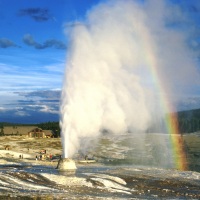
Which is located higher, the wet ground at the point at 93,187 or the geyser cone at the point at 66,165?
the geyser cone at the point at 66,165

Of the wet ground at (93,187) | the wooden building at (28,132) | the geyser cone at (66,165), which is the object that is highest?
the wooden building at (28,132)

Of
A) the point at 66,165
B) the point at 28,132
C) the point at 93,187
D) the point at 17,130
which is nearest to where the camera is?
the point at 93,187

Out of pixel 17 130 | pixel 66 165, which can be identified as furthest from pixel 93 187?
pixel 17 130

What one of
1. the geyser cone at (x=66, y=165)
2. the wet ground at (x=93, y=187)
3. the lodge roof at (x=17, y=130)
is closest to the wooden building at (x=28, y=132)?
the lodge roof at (x=17, y=130)

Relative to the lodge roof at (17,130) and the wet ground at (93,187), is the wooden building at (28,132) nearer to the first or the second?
the lodge roof at (17,130)

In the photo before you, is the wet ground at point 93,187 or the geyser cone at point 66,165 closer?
the wet ground at point 93,187

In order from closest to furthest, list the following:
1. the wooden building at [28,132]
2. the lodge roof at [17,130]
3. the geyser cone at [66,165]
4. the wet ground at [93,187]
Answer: the wet ground at [93,187], the geyser cone at [66,165], the wooden building at [28,132], the lodge roof at [17,130]

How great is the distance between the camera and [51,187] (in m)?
30.1

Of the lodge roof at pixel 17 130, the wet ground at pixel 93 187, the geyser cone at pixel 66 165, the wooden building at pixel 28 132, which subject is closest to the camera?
the wet ground at pixel 93 187

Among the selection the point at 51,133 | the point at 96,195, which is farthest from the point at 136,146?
the point at 96,195

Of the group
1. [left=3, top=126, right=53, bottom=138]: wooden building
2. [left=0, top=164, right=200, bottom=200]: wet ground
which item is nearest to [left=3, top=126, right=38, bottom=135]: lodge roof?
[left=3, top=126, right=53, bottom=138]: wooden building

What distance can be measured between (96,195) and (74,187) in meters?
3.26

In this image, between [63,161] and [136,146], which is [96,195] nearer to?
[63,161]

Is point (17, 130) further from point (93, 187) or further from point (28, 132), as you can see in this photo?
point (93, 187)
